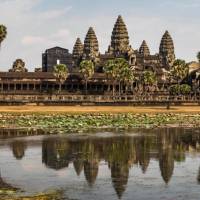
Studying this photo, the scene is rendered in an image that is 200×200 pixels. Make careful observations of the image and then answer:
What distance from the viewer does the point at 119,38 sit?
193750mm

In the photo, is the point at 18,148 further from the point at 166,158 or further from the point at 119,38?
the point at 119,38

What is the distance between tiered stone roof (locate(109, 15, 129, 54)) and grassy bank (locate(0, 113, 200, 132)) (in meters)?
91.8

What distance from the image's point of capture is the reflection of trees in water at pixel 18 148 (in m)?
49.3

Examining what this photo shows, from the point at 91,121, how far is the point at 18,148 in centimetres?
3181

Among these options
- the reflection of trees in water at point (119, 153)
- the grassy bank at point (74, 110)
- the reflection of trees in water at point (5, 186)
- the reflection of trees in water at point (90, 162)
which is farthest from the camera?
the grassy bank at point (74, 110)

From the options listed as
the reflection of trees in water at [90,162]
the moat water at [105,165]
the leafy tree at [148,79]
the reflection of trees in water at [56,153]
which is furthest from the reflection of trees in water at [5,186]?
the leafy tree at [148,79]

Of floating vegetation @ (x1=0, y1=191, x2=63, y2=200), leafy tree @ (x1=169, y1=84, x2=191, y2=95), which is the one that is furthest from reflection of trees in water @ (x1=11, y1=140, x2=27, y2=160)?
leafy tree @ (x1=169, y1=84, x2=191, y2=95)

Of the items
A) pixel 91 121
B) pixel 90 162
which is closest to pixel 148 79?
pixel 91 121

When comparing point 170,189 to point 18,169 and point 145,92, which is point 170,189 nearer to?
point 18,169

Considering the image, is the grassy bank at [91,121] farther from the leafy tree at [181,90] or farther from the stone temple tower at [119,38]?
the stone temple tower at [119,38]

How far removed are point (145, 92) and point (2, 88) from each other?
40.5 meters

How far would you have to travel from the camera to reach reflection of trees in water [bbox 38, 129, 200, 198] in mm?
40500

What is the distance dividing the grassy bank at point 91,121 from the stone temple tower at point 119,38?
9161cm

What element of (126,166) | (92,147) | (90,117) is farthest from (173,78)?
(126,166)
